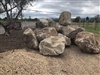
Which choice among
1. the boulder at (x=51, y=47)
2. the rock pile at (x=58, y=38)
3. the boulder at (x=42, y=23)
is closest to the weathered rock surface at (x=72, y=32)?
the rock pile at (x=58, y=38)

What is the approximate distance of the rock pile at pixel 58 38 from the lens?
654 centimetres

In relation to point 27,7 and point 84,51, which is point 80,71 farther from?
point 27,7

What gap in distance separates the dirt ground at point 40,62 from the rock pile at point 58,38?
0.24 metres

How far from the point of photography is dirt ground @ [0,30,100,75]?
16.9 ft

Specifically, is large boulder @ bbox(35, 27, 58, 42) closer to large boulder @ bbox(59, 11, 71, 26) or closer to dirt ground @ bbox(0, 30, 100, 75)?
dirt ground @ bbox(0, 30, 100, 75)

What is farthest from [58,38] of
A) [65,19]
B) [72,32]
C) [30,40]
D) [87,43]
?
[65,19]

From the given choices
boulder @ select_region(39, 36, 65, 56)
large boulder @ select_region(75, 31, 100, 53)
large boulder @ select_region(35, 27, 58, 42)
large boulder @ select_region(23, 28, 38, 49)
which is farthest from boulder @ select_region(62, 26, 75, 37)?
large boulder @ select_region(23, 28, 38, 49)

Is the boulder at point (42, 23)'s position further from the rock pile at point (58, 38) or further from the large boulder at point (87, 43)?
the large boulder at point (87, 43)

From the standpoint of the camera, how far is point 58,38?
273 inches

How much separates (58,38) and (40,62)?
4.84ft

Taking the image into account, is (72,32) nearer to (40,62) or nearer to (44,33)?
(44,33)

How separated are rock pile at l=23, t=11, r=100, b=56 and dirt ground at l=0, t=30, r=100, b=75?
24 centimetres

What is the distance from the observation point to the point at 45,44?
258 inches

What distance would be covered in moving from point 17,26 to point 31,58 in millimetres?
6424
